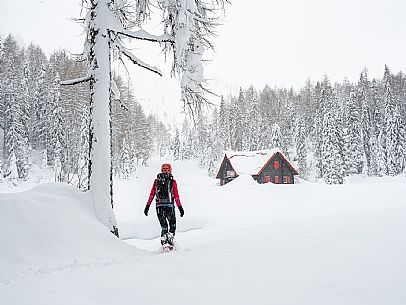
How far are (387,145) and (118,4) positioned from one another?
52228 mm

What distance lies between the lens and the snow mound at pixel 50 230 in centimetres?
420

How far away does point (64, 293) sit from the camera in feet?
9.18

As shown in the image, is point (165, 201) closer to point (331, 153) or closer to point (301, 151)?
point (331, 153)

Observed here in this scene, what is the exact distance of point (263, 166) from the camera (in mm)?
35406

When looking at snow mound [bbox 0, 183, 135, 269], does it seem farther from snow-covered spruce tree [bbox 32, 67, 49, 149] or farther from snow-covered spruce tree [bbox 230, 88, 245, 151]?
snow-covered spruce tree [bbox 230, 88, 245, 151]

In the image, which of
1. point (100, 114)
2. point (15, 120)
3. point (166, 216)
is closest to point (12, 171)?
point (15, 120)

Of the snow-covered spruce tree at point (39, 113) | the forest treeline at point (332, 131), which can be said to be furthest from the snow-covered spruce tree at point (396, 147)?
the snow-covered spruce tree at point (39, 113)

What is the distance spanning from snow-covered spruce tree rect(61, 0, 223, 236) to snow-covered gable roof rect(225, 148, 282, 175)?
2997 centimetres

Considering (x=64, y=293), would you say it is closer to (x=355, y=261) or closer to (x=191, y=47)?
(x=355, y=261)

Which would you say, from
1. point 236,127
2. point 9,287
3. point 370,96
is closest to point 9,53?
point 236,127

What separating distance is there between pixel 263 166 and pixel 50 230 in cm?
3227

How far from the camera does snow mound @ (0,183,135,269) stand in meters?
4.20

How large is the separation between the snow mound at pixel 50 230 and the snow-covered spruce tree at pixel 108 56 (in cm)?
69

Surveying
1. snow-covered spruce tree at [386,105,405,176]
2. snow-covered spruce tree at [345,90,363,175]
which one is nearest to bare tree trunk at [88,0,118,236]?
snow-covered spruce tree at [386,105,405,176]
